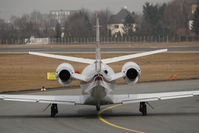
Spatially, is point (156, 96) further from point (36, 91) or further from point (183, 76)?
point (183, 76)

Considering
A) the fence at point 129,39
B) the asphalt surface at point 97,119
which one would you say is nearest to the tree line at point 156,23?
the fence at point 129,39

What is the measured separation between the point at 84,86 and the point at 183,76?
29055 millimetres

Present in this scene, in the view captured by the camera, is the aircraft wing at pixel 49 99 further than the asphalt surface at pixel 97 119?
Answer: Yes

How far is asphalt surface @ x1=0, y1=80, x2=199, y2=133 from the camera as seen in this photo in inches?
733

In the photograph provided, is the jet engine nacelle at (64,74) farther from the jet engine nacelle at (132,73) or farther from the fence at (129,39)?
the fence at (129,39)

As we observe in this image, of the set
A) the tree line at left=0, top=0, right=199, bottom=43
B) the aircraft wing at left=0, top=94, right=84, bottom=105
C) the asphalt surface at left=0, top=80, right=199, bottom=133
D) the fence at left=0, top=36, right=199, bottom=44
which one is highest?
the tree line at left=0, top=0, right=199, bottom=43

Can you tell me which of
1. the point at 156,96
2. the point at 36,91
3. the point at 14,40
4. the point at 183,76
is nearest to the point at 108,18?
the point at 14,40

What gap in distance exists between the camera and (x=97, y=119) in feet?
70.9

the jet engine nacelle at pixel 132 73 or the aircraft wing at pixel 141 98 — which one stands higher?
the jet engine nacelle at pixel 132 73

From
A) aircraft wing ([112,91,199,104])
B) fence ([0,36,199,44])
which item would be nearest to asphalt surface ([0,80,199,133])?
aircraft wing ([112,91,199,104])

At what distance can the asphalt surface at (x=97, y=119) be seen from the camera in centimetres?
1862

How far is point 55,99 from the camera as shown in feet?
71.8

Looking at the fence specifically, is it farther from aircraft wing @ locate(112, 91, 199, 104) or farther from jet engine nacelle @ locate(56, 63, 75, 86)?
jet engine nacelle @ locate(56, 63, 75, 86)

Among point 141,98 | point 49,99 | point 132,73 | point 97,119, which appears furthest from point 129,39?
point 132,73
